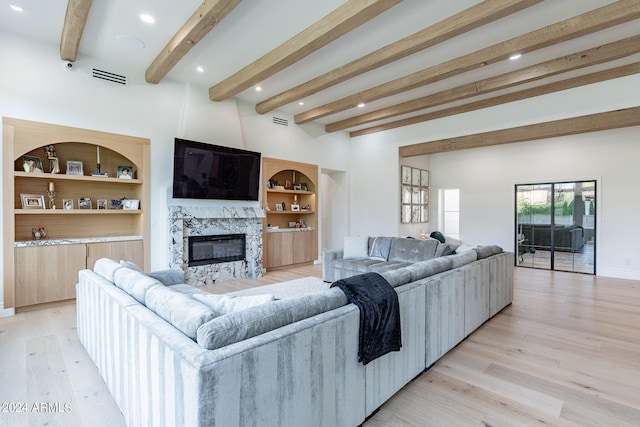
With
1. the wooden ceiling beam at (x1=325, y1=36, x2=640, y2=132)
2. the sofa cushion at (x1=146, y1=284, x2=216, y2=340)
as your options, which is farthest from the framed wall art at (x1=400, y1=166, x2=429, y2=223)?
the sofa cushion at (x1=146, y1=284, x2=216, y2=340)

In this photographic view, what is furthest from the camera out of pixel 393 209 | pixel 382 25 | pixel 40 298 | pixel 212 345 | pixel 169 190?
pixel 393 209

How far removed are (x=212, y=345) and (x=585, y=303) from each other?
16.7 ft

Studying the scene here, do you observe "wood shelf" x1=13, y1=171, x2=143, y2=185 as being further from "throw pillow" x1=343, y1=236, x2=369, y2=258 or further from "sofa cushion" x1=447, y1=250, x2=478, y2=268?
"sofa cushion" x1=447, y1=250, x2=478, y2=268

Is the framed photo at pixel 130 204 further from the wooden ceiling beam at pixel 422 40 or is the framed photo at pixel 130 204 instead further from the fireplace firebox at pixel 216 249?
the wooden ceiling beam at pixel 422 40

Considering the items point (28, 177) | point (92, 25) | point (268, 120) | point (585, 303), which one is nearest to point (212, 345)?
point (92, 25)

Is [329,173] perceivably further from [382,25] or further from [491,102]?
[382,25]

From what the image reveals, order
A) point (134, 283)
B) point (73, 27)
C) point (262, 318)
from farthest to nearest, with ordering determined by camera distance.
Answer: point (73, 27)
point (134, 283)
point (262, 318)

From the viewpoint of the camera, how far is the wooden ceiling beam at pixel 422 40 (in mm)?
3023

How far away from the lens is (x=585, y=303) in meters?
4.34

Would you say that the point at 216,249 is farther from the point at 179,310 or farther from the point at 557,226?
the point at 557,226

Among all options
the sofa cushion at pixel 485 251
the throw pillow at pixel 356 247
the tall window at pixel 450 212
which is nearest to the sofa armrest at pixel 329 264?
the throw pillow at pixel 356 247

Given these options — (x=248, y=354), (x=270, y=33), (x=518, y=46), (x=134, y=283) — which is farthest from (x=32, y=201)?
(x=518, y=46)

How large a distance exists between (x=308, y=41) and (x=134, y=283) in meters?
3.04

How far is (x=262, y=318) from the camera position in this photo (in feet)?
5.08
